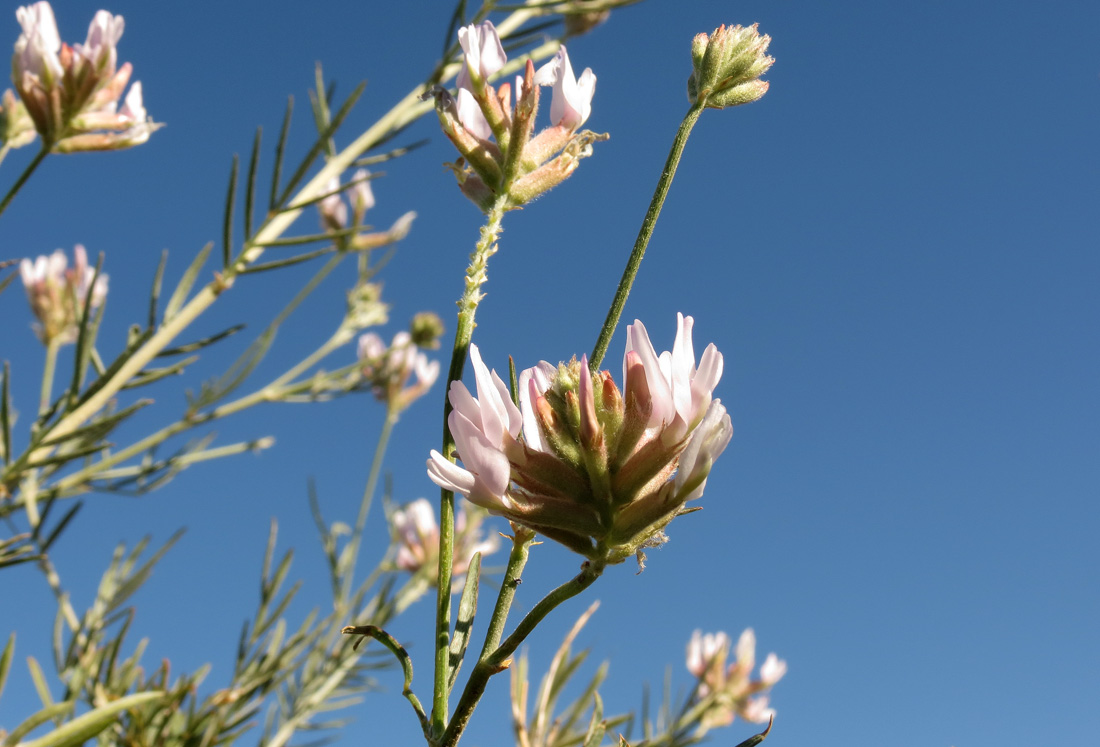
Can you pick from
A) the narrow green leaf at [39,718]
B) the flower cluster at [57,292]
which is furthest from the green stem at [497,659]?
the flower cluster at [57,292]

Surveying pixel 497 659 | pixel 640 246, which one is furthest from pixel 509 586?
pixel 640 246

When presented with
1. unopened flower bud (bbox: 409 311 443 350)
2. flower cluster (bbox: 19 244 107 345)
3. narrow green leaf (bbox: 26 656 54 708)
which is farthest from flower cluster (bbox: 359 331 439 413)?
narrow green leaf (bbox: 26 656 54 708)

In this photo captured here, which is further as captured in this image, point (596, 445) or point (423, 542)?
point (423, 542)

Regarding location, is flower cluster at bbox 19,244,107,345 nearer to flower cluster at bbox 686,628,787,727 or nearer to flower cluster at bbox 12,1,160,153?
flower cluster at bbox 12,1,160,153

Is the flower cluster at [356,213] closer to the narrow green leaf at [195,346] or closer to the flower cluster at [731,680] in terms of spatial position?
the narrow green leaf at [195,346]

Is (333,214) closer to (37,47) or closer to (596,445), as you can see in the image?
(37,47)

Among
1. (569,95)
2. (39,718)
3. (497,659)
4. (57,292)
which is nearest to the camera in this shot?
(497,659)

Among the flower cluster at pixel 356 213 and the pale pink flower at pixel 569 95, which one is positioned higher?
the flower cluster at pixel 356 213
